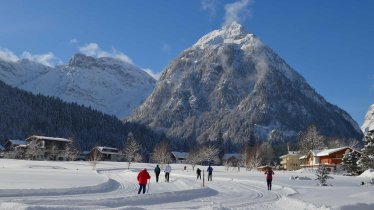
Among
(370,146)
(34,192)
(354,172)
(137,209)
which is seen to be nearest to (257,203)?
(137,209)

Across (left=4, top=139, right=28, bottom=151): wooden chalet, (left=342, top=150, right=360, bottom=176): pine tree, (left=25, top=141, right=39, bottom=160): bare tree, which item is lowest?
(left=342, top=150, right=360, bottom=176): pine tree

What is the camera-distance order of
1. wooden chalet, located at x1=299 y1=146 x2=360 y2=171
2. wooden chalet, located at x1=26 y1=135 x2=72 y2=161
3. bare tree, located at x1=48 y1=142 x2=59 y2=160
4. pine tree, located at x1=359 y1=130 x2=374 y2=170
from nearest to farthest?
pine tree, located at x1=359 y1=130 x2=374 y2=170 → wooden chalet, located at x1=299 y1=146 x2=360 y2=171 → bare tree, located at x1=48 y1=142 x2=59 y2=160 → wooden chalet, located at x1=26 y1=135 x2=72 y2=161

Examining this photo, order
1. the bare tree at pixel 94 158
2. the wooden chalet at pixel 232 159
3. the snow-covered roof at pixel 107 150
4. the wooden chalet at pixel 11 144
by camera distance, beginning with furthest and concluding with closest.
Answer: the snow-covered roof at pixel 107 150
the wooden chalet at pixel 232 159
the wooden chalet at pixel 11 144
the bare tree at pixel 94 158

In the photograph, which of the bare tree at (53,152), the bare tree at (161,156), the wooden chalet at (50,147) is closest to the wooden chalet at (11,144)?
the wooden chalet at (50,147)

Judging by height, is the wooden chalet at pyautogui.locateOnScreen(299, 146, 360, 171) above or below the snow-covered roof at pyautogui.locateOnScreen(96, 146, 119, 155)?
below

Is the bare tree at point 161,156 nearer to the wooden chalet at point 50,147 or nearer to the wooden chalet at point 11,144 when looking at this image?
the wooden chalet at point 50,147

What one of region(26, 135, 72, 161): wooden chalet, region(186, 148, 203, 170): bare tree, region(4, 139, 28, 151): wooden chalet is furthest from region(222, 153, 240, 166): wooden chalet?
region(4, 139, 28, 151): wooden chalet

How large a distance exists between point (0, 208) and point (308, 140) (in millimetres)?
108037

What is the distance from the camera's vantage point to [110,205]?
24172 millimetres

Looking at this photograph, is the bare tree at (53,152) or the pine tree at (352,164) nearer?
the pine tree at (352,164)

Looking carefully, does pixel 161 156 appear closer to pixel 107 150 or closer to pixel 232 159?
pixel 107 150

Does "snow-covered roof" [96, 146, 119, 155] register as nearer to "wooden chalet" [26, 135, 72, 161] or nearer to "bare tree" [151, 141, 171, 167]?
"wooden chalet" [26, 135, 72, 161]

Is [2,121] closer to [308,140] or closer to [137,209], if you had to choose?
[308,140]

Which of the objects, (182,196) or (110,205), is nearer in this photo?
(110,205)
